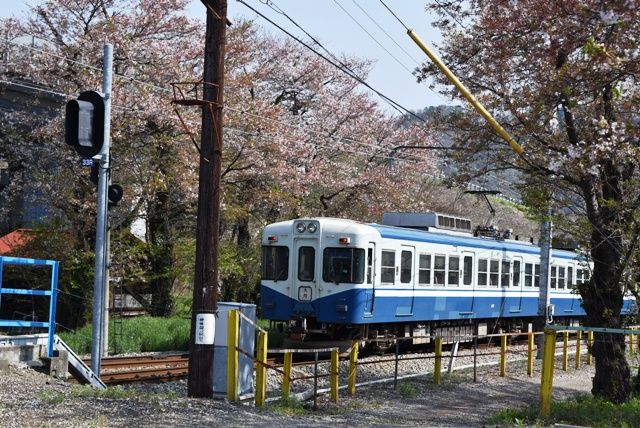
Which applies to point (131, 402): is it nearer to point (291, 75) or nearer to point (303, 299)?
point (303, 299)

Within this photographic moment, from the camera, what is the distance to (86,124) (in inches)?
514

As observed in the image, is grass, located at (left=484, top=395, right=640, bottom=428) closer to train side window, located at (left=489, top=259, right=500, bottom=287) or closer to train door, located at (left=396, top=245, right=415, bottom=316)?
train door, located at (left=396, top=245, right=415, bottom=316)

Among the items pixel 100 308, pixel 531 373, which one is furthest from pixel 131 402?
pixel 531 373

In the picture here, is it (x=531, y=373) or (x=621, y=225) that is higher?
(x=621, y=225)

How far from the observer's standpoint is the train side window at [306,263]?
1888cm

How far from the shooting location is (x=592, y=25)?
1084 centimetres

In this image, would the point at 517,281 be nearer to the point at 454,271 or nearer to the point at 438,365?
the point at 454,271

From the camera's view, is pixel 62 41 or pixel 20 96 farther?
pixel 20 96

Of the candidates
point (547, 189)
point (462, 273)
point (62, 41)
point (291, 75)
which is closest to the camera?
point (547, 189)

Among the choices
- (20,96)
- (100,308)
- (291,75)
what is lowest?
(100,308)

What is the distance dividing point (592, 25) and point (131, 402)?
23.3 ft

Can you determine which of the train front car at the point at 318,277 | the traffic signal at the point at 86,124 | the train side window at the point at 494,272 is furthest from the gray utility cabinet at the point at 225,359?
the train side window at the point at 494,272

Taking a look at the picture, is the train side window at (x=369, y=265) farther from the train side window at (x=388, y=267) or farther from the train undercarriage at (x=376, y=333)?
the train undercarriage at (x=376, y=333)

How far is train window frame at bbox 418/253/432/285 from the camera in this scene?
20219 mm
